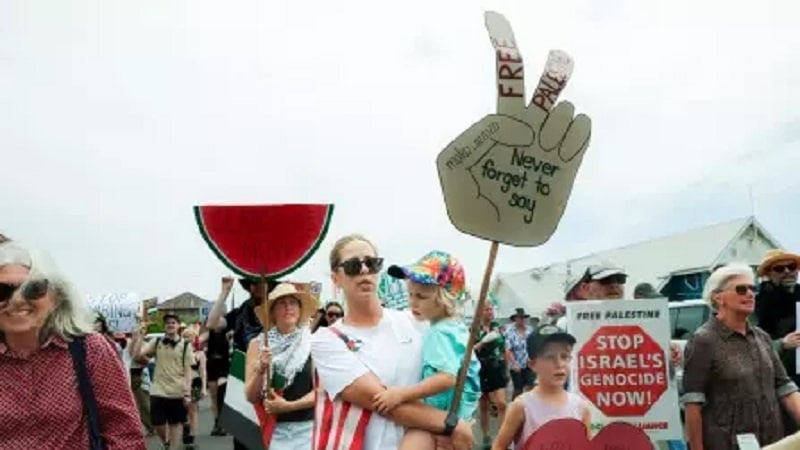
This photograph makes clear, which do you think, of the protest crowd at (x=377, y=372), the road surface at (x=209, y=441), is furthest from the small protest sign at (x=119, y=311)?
the protest crowd at (x=377, y=372)

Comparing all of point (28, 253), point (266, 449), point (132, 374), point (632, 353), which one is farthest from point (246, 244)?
point (132, 374)

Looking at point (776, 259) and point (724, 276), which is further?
point (776, 259)

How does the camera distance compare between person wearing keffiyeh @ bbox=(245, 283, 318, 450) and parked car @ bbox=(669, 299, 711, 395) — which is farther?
parked car @ bbox=(669, 299, 711, 395)

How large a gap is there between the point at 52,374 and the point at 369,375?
3.39ft

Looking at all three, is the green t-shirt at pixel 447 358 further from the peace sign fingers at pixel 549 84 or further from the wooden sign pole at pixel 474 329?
the peace sign fingers at pixel 549 84

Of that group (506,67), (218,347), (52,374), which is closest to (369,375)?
(52,374)

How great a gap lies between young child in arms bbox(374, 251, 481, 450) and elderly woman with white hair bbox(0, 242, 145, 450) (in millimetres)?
876

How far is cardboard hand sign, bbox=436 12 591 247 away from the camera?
3.44m

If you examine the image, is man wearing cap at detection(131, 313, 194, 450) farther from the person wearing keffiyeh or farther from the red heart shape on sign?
the red heart shape on sign

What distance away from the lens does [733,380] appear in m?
4.56

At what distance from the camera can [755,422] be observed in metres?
4.50

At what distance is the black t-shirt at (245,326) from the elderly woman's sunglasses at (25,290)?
288cm

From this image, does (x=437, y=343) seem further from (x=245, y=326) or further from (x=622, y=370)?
(x=245, y=326)

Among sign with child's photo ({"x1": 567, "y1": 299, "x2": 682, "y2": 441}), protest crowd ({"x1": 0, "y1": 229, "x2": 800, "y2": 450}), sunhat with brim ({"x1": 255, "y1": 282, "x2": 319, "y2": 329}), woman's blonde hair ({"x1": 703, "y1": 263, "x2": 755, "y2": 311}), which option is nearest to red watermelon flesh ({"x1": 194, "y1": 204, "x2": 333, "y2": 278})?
protest crowd ({"x1": 0, "y1": 229, "x2": 800, "y2": 450})
